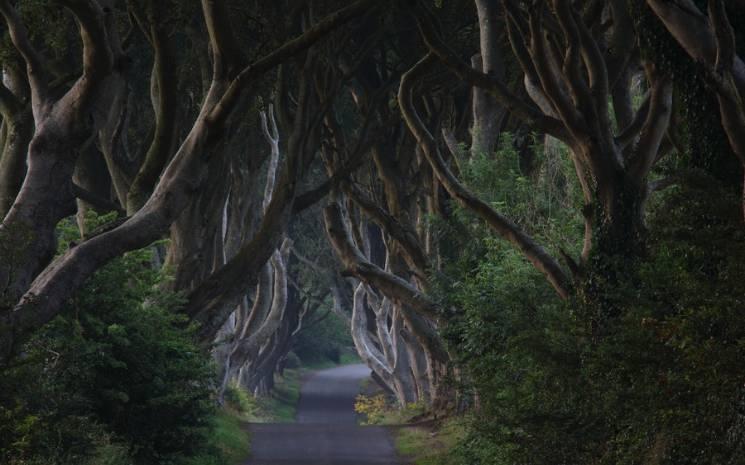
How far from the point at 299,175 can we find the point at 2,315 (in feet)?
37.1

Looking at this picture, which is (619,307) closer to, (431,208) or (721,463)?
(721,463)

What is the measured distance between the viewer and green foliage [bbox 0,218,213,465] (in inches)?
516

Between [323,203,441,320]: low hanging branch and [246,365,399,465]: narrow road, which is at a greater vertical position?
[323,203,441,320]: low hanging branch

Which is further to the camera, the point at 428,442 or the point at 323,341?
the point at 323,341

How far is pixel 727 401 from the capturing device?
29.2ft

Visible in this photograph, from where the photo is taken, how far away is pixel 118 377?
53.2 ft

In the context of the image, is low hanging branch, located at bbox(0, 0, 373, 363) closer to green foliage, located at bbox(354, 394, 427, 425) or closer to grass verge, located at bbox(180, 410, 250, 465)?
grass verge, located at bbox(180, 410, 250, 465)

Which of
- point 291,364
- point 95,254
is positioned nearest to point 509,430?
point 95,254

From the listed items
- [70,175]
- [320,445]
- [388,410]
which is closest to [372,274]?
[320,445]

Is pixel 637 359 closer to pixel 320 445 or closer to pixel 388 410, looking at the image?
pixel 320 445

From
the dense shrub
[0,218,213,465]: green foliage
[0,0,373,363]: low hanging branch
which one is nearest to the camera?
the dense shrub

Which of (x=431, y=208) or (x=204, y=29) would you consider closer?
(x=204, y=29)

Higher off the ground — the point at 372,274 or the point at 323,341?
the point at 323,341

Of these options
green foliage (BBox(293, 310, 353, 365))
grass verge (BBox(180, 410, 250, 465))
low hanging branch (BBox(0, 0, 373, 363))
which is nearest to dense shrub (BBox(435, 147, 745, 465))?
grass verge (BBox(180, 410, 250, 465))
